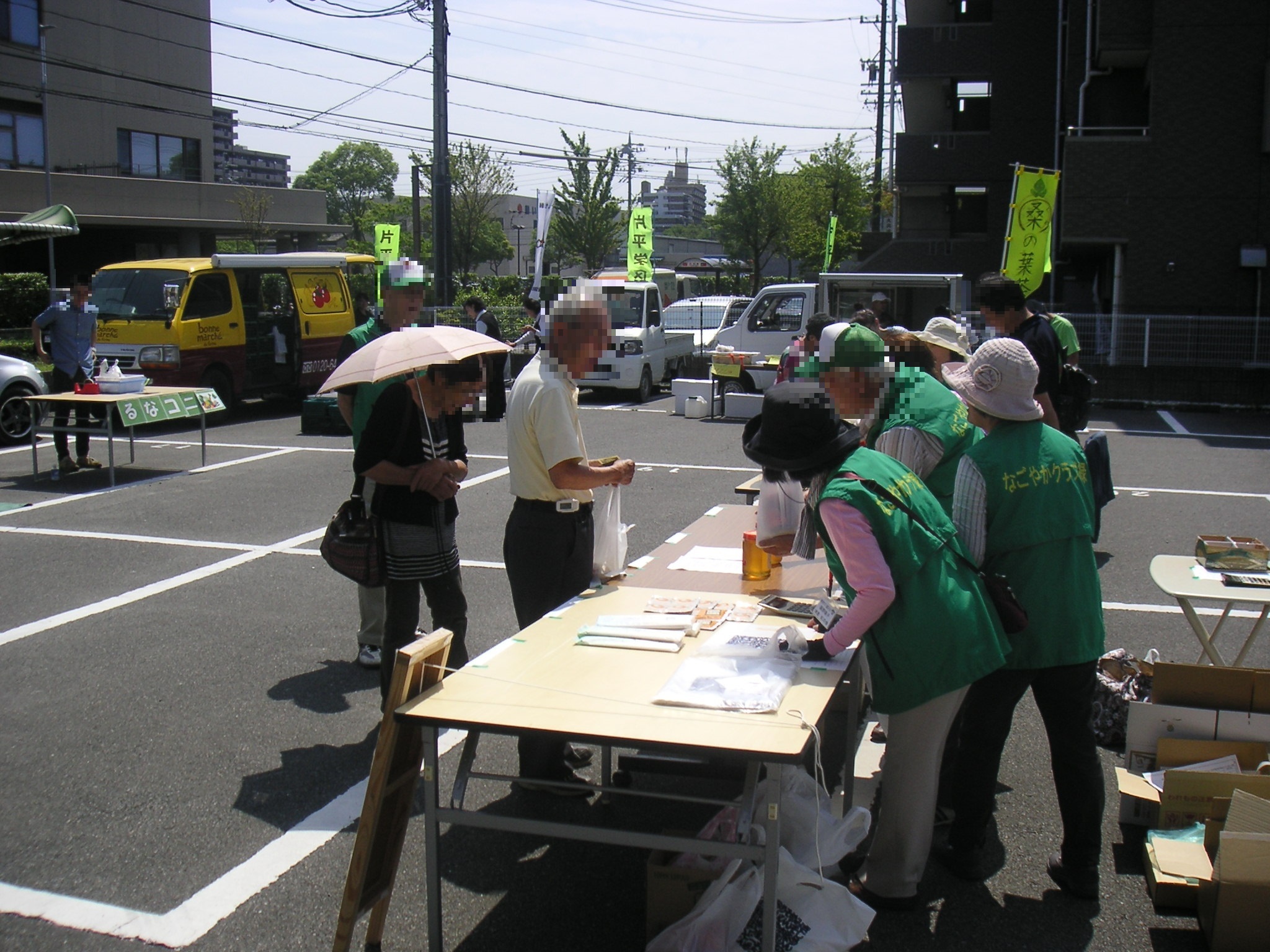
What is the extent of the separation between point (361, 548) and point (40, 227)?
13.7 meters

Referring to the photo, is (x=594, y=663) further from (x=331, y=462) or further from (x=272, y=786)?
(x=331, y=462)

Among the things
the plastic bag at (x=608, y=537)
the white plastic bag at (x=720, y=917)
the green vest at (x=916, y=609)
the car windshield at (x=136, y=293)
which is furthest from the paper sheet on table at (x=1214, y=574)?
A: the car windshield at (x=136, y=293)

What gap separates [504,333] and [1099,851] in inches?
1124

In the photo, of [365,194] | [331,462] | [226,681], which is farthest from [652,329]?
[365,194]

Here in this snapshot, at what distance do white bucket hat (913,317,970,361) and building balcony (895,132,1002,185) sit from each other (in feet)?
80.7

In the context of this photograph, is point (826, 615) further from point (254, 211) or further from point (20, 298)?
point (254, 211)

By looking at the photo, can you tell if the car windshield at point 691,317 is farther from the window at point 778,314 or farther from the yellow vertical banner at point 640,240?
the window at point 778,314

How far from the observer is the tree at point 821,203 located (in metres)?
46.0

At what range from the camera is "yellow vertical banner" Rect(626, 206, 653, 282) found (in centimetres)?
2566

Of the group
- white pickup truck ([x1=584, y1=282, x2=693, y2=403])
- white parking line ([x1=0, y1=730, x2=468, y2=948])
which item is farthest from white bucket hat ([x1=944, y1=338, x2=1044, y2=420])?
white pickup truck ([x1=584, y1=282, x2=693, y2=403])

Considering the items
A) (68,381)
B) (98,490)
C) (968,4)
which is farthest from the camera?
(968,4)

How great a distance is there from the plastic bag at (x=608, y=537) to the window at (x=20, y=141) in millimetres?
33090

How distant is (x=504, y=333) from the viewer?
102 ft

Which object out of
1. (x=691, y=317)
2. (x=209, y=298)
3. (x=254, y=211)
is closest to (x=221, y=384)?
(x=209, y=298)
